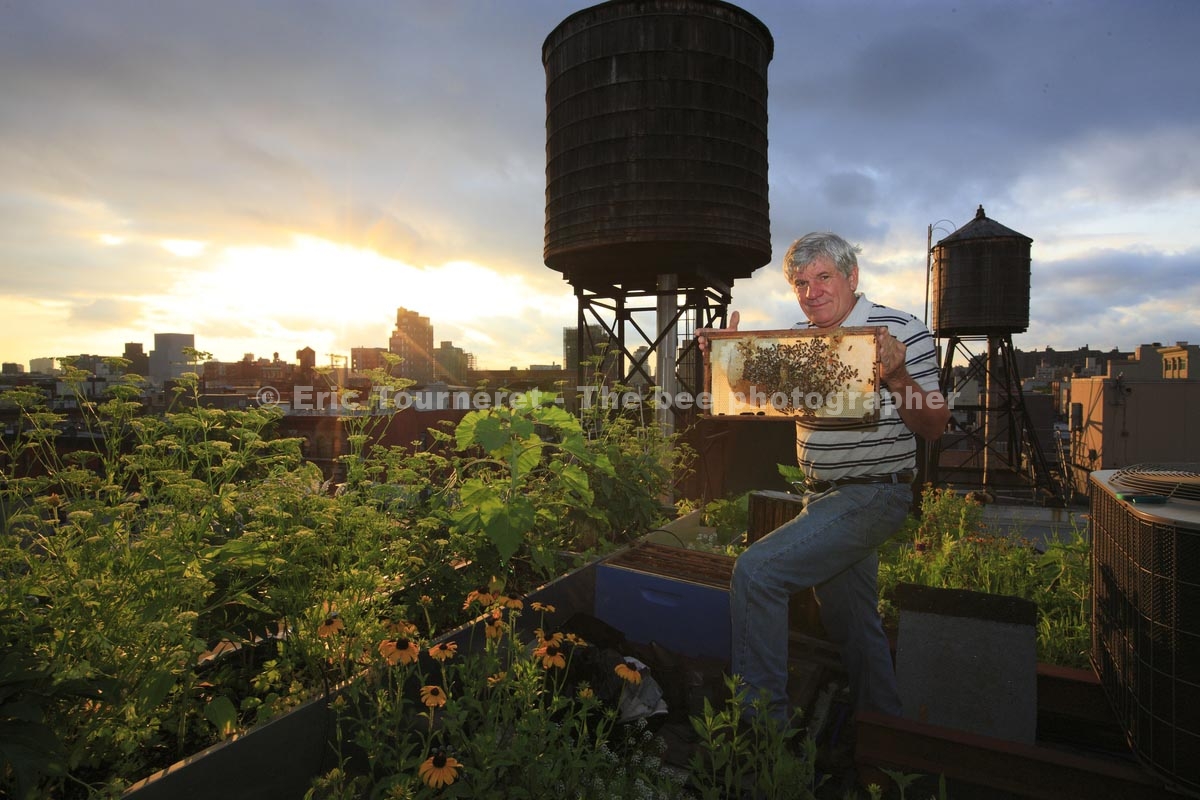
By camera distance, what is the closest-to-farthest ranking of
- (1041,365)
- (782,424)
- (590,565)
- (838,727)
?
(838,727) < (590,565) < (782,424) < (1041,365)

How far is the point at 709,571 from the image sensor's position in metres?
3.80

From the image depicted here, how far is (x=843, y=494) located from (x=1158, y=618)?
42.8 inches

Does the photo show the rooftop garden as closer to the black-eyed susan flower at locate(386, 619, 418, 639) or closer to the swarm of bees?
the black-eyed susan flower at locate(386, 619, 418, 639)

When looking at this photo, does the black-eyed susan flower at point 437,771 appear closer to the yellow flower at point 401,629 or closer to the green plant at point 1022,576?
the yellow flower at point 401,629

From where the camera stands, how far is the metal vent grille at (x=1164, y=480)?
226 centimetres

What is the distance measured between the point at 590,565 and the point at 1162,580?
260 cm

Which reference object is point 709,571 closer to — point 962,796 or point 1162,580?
point 962,796

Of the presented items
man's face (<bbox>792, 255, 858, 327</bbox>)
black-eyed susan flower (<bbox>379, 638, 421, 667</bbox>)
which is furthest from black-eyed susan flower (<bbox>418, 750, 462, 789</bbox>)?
man's face (<bbox>792, 255, 858, 327</bbox>)

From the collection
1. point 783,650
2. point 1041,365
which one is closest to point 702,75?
point 783,650

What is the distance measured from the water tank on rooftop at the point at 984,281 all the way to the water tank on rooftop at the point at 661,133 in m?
9.62

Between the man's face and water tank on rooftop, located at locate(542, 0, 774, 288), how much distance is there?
7303 millimetres

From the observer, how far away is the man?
262 cm

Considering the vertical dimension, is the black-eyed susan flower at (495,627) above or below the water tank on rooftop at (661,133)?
below

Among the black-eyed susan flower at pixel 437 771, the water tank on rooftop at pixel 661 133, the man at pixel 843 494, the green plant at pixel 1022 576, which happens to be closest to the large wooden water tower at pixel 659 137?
the water tank on rooftop at pixel 661 133
